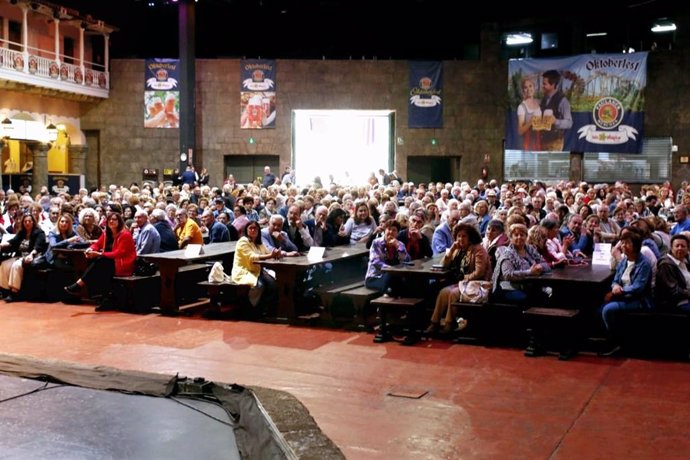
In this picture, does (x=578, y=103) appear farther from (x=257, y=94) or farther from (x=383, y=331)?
(x=383, y=331)

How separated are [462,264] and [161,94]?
19.4 metres

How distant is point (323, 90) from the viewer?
84.9 feet

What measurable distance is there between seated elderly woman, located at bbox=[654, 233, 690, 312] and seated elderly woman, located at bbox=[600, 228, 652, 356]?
8 centimetres

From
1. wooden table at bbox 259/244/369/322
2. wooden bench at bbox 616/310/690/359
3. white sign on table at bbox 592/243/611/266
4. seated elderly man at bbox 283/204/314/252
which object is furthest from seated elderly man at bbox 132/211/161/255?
wooden bench at bbox 616/310/690/359

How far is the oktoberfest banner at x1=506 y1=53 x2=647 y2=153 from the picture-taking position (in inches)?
914

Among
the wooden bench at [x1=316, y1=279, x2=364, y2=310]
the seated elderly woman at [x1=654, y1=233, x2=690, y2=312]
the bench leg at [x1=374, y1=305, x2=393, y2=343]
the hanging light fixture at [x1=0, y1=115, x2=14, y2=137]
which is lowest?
the bench leg at [x1=374, y1=305, x2=393, y2=343]

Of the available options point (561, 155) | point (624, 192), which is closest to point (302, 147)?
point (561, 155)

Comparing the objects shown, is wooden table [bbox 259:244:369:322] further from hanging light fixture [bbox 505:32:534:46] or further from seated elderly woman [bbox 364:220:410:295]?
hanging light fixture [bbox 505:32:534:46]

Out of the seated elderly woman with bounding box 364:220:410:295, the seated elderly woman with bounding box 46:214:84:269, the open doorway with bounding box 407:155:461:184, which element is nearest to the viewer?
the seated elderly woman with bounding box 364:220:410:295

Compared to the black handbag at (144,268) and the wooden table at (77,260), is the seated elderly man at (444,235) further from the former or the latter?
the wooden table at (77,260)

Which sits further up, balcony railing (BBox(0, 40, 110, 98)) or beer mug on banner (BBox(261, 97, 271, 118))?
balcony railing (BBox(0, 40, 110, 98))

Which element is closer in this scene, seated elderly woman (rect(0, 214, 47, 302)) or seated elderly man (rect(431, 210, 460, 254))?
seated elderly man (rect(431, 210, 460, 254))

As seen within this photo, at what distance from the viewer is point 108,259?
32.5 feet

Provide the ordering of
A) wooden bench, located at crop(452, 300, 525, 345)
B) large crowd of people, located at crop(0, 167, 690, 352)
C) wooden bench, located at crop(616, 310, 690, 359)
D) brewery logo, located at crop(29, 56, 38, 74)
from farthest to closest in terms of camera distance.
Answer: brewery logo, located at crop(29, 56, 38, 74)
wooden bench, located at crop(452, 300, 525, 345)
large crowd of people, located at crop(0, 167, 690, 352)
wooden bench, located at crop(616, 310, 690, 359)
